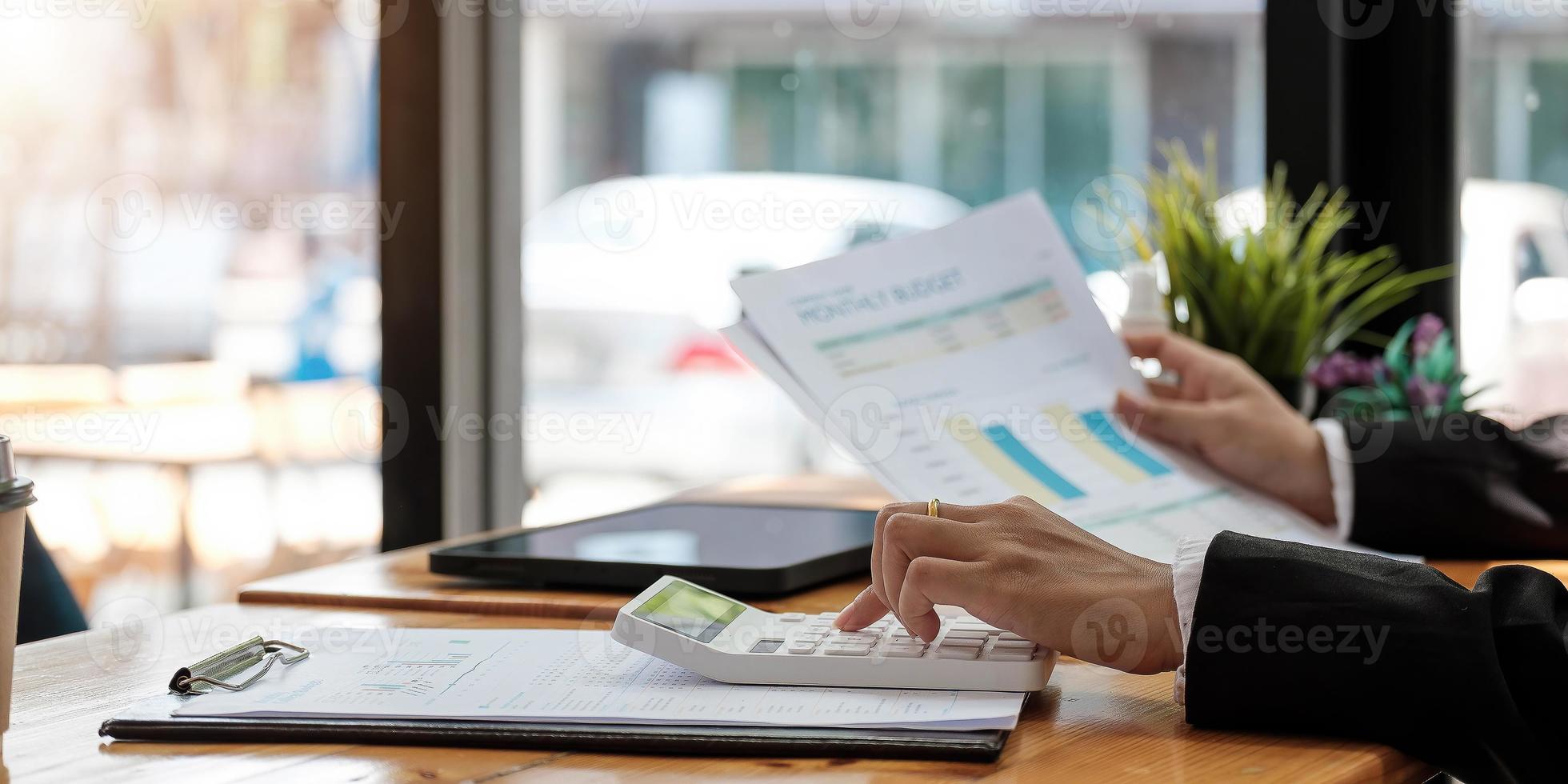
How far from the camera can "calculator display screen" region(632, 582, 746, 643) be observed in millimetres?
653

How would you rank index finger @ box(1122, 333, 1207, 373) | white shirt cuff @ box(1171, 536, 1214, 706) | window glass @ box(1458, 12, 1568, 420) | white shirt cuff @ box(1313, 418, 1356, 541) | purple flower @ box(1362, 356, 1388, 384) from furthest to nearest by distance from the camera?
window glass @ box(1458, 12, 1568, 420) < purple flower @ box(1362, 356, 1388, 384) < index finger @ box(1122, 333, 1207, 373) < white shirt cuff @ box(1313, 418, 1356, 541) < white shirt cuff @ box(1171, 536, 1214, 706)

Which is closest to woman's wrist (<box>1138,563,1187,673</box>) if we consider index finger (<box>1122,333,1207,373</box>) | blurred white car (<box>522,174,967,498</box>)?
index finger (<box>1122,333,1207,373</box>)

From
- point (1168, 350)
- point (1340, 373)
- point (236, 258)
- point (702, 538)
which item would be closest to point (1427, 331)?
point (1340, 373)

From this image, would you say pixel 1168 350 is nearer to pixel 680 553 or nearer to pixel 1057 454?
pixel 1057 454

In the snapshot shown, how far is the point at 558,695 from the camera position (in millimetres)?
606

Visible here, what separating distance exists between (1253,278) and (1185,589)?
3.17 ft

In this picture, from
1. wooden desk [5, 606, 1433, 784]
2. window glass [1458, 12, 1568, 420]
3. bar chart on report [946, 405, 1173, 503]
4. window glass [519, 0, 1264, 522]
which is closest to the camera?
wooden desk [5, 606, 1433, 784]

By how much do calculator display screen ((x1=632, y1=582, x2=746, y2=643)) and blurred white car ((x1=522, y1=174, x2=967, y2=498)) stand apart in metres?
2.87

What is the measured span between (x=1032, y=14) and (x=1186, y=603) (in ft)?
11.2

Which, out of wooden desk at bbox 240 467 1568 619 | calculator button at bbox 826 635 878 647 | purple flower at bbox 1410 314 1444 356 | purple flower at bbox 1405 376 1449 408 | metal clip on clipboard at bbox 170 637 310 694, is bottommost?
wooden desk at bbox 240 467 1568 619

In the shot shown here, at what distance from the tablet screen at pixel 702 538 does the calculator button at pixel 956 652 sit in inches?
10.2

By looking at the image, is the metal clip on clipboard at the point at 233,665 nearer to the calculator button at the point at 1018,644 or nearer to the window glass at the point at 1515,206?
the calculator button at the point at 1018,644

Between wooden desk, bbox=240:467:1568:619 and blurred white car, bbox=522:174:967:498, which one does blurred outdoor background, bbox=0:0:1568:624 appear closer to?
wooden desk, bbox=240:467:1568:619

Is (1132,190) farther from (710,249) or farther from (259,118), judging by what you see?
(710,249)
